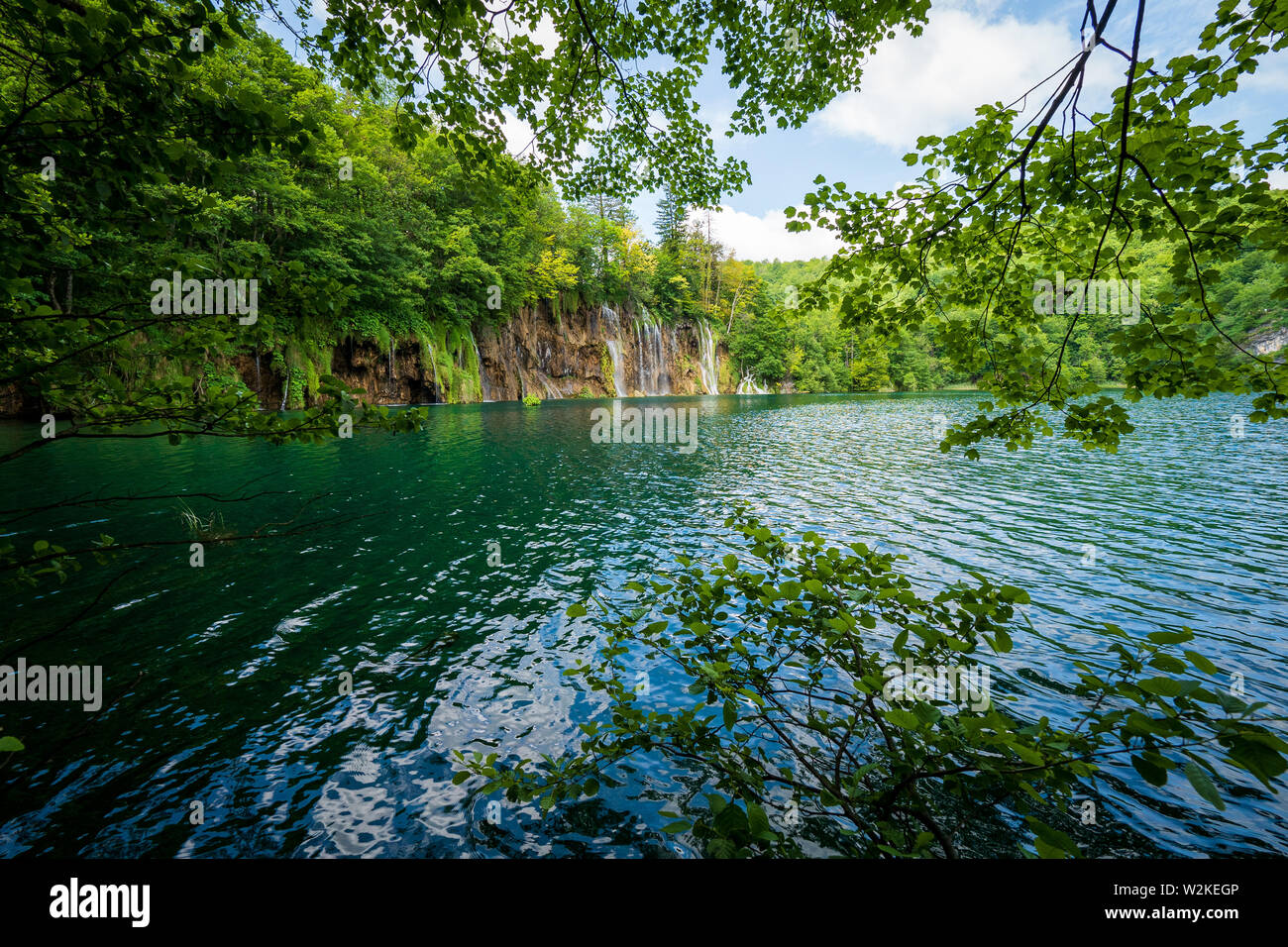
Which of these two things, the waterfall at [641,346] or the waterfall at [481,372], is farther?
the waterfall at [641,346]

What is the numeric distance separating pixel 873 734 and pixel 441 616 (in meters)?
6.05

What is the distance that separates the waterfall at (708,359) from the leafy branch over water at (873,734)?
73.5 m

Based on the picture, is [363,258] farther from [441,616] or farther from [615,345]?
[441,616]

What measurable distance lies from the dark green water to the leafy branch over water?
0.61 meters

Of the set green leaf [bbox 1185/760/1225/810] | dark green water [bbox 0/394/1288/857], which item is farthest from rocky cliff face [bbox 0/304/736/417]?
green leaf [bbox 1185/760/1225/810]

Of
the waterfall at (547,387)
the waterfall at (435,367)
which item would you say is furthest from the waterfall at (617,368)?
the waterfall at (435,367)

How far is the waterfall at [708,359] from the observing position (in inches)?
3009

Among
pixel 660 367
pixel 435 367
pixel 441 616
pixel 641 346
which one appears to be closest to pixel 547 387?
pixel 435 367

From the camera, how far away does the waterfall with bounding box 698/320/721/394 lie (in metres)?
76.4

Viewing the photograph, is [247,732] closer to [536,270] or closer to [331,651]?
[331,651]

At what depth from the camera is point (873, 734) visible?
192 inches

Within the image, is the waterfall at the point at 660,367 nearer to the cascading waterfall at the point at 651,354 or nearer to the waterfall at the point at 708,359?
the cascading waterfall at the point at 651,354

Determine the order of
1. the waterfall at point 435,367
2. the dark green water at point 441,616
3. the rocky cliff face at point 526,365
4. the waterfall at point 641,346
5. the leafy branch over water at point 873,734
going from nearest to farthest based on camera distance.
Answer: the leafy branch over water at point 873,734, the dark green water at point 441,616, the rocky cliff face at point 526,365, the waterfall at point 435,367, the waterfall at point 641,346

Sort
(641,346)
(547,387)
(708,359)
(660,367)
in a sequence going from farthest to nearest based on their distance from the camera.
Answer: (708,359), (660,367), (641,346), (547,387)
